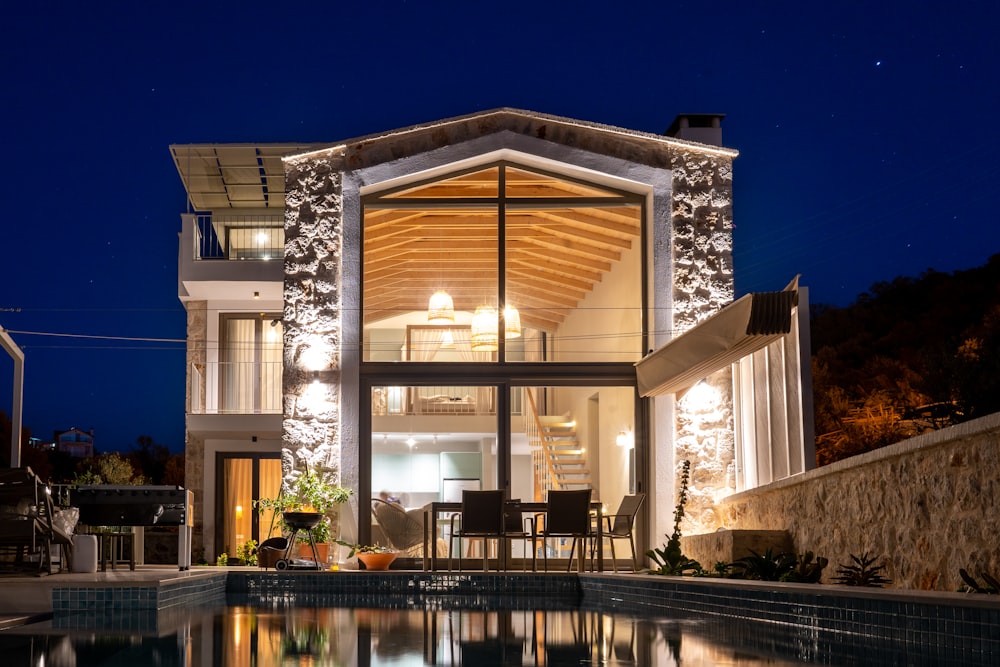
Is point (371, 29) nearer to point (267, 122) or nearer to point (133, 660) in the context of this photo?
point (267, 122)

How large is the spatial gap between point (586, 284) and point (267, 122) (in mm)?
33453

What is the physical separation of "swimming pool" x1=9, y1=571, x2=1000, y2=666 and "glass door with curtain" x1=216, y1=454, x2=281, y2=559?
879 centimetres

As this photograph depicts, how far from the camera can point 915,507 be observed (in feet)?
21.7

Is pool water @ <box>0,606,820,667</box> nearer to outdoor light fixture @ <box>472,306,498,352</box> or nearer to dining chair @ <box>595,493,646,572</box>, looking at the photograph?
dining chair @ <box>595,493,646,572</box>

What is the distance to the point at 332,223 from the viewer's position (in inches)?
489

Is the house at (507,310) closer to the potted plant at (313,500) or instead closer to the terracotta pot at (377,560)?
the potted plant at (313,500)

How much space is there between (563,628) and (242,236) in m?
13.8

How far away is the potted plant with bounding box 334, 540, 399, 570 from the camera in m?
11.5

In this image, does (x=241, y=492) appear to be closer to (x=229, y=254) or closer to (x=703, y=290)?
(x=229, y=254)

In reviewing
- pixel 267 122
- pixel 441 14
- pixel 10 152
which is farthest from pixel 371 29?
pixel 10 152

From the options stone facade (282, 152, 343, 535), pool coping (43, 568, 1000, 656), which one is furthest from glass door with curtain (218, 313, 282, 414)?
pool coping (43, 568, 1000, 656)

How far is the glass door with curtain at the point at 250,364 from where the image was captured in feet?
56.6

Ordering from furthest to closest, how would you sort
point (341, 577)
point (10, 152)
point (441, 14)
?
point (10, 152) < point (441, 14) < point (341, 577)

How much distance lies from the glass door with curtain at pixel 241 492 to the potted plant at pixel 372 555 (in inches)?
244
